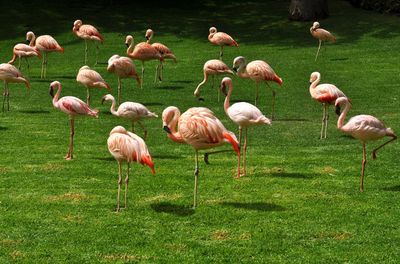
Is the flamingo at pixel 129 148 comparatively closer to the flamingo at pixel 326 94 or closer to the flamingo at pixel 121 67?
the flamingo at pixel 326 94

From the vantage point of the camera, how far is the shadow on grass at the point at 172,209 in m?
9.40

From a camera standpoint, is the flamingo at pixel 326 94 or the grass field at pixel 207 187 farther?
the flamingo at pixel 326 94

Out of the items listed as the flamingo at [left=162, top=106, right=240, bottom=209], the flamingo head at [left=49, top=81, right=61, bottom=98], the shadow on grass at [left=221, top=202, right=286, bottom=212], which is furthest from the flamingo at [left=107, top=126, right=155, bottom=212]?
the flamingo head at [left=49, top=81, right=61, bottom=98]

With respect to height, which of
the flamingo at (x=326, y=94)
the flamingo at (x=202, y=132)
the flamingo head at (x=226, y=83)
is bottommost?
the flamingo at (x=202, y=132)

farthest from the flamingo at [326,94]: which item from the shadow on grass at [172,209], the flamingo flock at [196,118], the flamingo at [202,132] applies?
the shadow on grass at [172,209]

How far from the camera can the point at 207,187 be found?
10.6 m

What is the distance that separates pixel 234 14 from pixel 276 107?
52.7 feet

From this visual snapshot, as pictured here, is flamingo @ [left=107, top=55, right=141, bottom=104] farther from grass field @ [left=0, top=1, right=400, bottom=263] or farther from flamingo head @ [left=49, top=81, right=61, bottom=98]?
flamingo head @ [left=49, top=81, right=61, bottom=98]

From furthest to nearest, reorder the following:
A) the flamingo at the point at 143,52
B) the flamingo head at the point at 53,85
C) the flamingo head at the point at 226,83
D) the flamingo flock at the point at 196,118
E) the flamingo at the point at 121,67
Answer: the flamingo at the point at 143,52 < the flamingo at the point at 121,67 < the flamingo head at the point at 53,85 < the flamingo head at the point at 226,83 < the flamingo flock at the point at 196,118

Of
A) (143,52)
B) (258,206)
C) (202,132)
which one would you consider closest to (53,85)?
(202,132)

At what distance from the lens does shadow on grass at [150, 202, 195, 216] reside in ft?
30.8

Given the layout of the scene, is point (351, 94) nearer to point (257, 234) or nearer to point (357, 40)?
point (357, 40)

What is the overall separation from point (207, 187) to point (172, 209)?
1.18 m

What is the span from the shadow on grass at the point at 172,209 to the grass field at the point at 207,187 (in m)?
0.03
